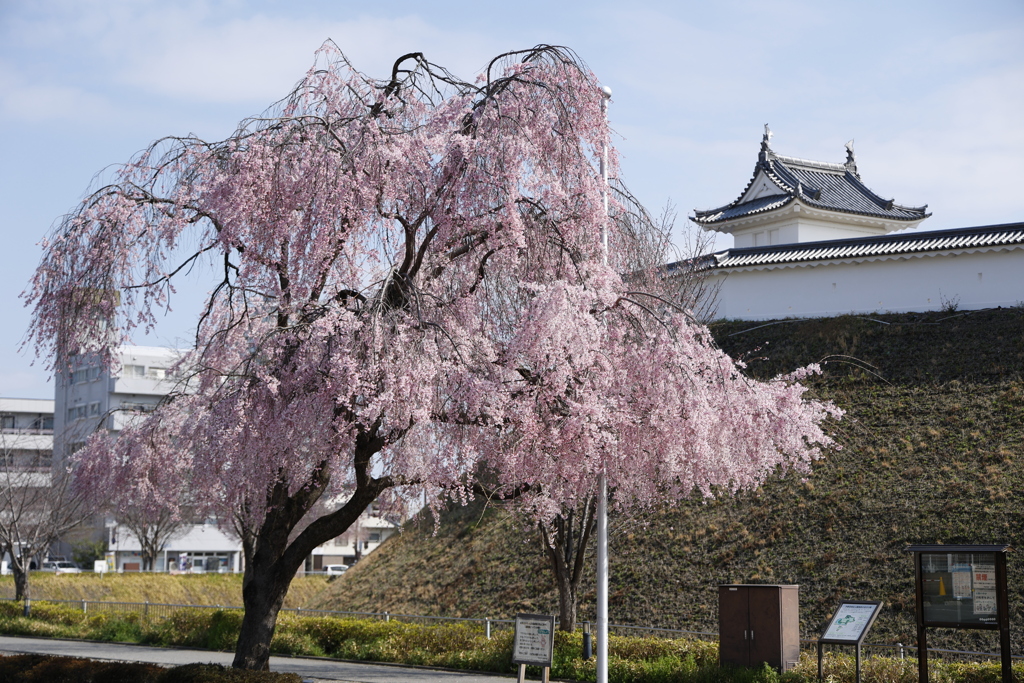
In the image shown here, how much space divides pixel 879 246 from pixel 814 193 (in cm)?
805

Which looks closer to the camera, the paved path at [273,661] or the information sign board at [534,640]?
the information sign board at [534,640]

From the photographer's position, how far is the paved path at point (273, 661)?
1683 centimetres

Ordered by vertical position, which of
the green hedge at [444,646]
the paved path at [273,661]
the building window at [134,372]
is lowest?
the paved path at [273,661]

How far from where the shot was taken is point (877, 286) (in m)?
30.6

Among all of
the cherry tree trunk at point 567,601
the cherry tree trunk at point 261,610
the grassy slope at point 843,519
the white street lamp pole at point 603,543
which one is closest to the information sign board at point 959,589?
the white street lamp pole at point 603,543

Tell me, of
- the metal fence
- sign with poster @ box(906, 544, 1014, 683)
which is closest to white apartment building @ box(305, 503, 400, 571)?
the metal fence

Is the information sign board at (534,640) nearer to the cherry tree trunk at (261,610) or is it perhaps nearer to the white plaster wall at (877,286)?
the cherry tree trunk at (261,610)

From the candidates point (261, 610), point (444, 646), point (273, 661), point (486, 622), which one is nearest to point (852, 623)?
point (486, 622)

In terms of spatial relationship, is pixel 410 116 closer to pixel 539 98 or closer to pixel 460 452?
pixel 539 98

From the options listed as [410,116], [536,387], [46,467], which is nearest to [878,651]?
[536,387]

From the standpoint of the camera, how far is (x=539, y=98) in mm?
12258

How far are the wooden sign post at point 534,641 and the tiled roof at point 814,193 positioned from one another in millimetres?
28884

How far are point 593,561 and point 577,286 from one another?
44.9 feet

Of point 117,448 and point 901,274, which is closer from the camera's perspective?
point 117,448
